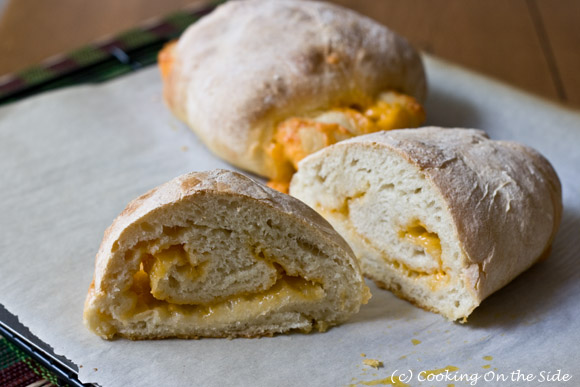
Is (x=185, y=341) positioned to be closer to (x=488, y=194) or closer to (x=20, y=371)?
(x=20, y=371)

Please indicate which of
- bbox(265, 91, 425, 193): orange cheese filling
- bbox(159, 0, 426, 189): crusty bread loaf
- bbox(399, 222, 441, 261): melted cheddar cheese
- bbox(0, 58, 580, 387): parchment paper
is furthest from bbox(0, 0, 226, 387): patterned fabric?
bbox(399, 222, 441, 261): melted cheddar cheese

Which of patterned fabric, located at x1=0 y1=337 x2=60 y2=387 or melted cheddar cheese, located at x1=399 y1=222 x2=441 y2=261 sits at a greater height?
melted cheddar cheese, located at x1=399 y1=222 x2=441 y2=261

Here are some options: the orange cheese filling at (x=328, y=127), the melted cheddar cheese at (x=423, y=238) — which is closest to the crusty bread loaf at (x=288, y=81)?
the orange cheese filling at (x=328, y=127)

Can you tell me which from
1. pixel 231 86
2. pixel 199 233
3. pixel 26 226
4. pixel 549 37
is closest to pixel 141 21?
pixel 231 86

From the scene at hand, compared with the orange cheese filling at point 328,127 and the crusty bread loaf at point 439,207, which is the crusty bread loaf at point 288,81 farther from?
the crusty bread loaf at point 439,207

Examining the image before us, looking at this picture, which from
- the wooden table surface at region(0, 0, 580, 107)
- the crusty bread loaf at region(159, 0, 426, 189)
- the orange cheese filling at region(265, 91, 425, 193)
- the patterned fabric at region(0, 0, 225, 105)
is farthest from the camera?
the wooden table surface at region(0, 0, 580, 107)

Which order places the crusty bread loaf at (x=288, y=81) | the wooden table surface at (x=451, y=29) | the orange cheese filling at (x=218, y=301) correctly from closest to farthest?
the orange cheese filling at (x=218, y=301), the crusty bread loaf at (x=288, y=81), the wooden table surface at (x=451, y=29)

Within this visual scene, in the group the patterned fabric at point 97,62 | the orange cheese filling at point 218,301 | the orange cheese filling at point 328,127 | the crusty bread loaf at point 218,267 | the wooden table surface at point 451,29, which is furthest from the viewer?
the wooden table surface at point 451,29

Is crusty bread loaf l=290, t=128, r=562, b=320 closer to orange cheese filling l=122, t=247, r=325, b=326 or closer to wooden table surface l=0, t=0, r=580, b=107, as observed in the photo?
orange cheese filling l=122, t=247, r=325, b=326
